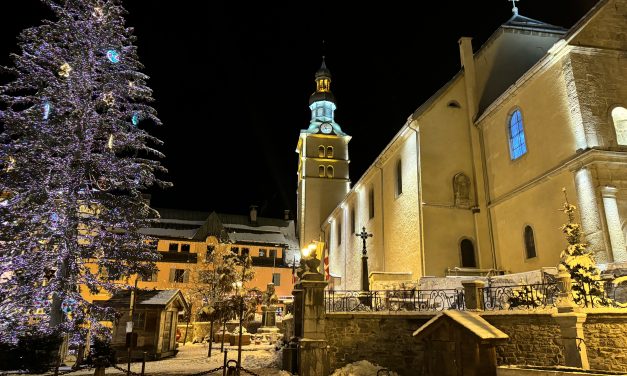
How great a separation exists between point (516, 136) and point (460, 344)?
1576cm

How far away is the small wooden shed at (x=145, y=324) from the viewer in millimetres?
17812

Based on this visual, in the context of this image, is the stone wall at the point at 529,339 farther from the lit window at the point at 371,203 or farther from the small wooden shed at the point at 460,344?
the lit window at the point at 371,203

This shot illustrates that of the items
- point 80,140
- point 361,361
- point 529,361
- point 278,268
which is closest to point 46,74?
point 80,140

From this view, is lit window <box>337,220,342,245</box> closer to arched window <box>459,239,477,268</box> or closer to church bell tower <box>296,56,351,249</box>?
church bell tower <box>296,56,351,249</box>

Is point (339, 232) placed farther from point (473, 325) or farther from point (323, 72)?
point (473, 325)

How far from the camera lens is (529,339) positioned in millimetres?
11430

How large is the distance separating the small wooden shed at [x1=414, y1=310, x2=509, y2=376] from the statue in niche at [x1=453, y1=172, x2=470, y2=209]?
15935 mm

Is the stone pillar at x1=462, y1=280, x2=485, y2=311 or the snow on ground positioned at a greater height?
the stone pillar at x1=462, y1=280, x2=485, y2=311

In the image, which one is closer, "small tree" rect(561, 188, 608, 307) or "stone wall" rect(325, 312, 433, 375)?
"small tree" rect(561, 188, 608, 307)

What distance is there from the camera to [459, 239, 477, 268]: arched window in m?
22.0

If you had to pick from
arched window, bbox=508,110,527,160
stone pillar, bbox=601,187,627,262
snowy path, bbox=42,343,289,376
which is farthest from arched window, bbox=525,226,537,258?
snowy path, bbox=42,343,289,376

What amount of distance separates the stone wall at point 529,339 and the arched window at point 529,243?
7.68m

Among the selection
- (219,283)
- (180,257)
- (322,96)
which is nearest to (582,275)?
(219,283)

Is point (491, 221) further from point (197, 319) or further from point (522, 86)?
point (197, 319)
